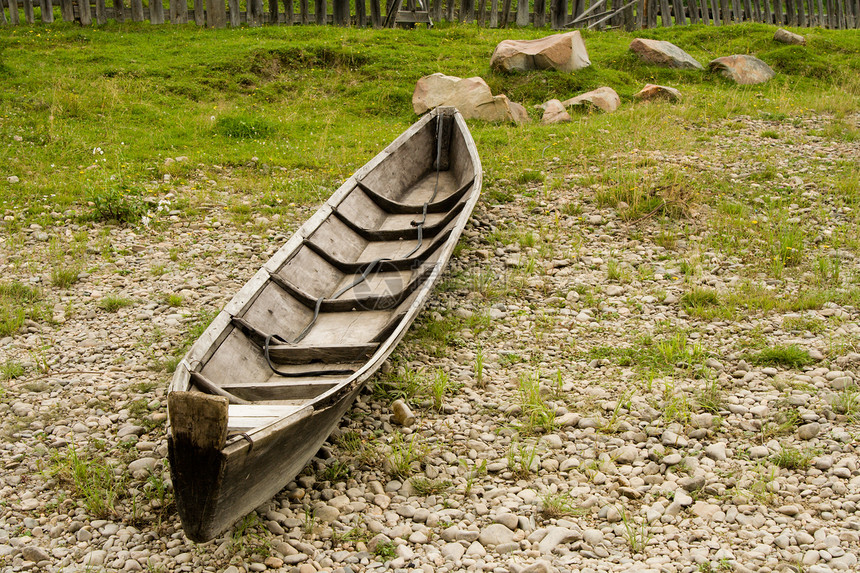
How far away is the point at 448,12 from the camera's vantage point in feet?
55.7

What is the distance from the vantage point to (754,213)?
823 cm

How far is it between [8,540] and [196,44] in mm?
12601

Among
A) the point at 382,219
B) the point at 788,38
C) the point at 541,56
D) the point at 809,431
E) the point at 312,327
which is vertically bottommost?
the point at 809,431

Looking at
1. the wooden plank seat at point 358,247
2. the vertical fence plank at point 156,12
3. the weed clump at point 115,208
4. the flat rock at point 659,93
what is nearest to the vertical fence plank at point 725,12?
the flat rock at point 659,93

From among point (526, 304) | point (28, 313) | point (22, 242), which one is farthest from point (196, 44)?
point (526, 304)

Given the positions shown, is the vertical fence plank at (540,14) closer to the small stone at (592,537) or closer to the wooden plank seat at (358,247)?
the wooden plank seat at (358,247)

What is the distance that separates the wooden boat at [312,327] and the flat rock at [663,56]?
678cm

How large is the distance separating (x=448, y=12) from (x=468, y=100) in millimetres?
6216

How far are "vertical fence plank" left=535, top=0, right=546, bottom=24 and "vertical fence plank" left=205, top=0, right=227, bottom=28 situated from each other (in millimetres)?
7515

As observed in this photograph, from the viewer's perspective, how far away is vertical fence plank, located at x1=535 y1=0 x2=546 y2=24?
17438 millimetres

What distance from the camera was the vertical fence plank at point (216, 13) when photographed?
1579 centimetres

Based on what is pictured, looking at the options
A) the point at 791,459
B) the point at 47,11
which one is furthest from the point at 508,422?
the point at 47,11

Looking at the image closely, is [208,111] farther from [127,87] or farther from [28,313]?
[28,313]

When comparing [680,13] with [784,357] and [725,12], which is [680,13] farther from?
[784,357]
